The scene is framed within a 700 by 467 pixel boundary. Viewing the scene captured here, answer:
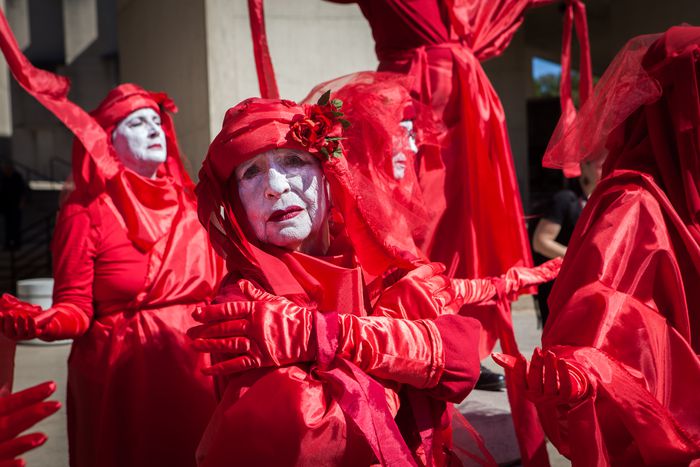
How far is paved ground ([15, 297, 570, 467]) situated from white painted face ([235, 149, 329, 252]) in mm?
1604

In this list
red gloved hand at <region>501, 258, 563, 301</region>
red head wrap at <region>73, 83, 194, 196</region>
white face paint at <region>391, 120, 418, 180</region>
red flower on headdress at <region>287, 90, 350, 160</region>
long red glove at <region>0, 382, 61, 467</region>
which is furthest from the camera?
red head wrap at <region>73, 83, 194, 196</region>

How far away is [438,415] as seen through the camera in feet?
6.52

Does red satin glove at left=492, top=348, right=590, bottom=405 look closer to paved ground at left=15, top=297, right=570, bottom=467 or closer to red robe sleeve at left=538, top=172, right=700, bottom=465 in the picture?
red robe sleeve at left=538, top=172, right=700, bottom=465

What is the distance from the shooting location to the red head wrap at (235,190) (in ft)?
6.23

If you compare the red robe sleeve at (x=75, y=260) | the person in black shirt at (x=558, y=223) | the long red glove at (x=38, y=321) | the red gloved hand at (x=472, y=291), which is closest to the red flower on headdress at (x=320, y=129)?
the red gloved hand at (x=472, y=291)

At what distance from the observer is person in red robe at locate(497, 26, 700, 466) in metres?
1.74

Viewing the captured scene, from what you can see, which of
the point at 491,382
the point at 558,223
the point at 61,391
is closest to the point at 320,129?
the point at 491,382

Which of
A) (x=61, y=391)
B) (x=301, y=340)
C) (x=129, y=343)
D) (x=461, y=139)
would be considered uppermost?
(x=461, y=139)

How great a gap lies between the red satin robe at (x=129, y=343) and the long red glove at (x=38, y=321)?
7cm

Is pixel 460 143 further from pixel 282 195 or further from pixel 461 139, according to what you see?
pixel 282 195

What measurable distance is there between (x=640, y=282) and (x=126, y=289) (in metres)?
1.87

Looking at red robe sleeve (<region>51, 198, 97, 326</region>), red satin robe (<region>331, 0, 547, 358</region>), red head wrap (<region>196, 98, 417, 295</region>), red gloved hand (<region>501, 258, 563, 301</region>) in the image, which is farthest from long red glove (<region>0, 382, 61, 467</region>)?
red satin robe (<region>331, 0, 547, 358</region>)

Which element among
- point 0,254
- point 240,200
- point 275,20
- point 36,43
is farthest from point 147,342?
point 36,43

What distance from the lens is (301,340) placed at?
1.71 meters
